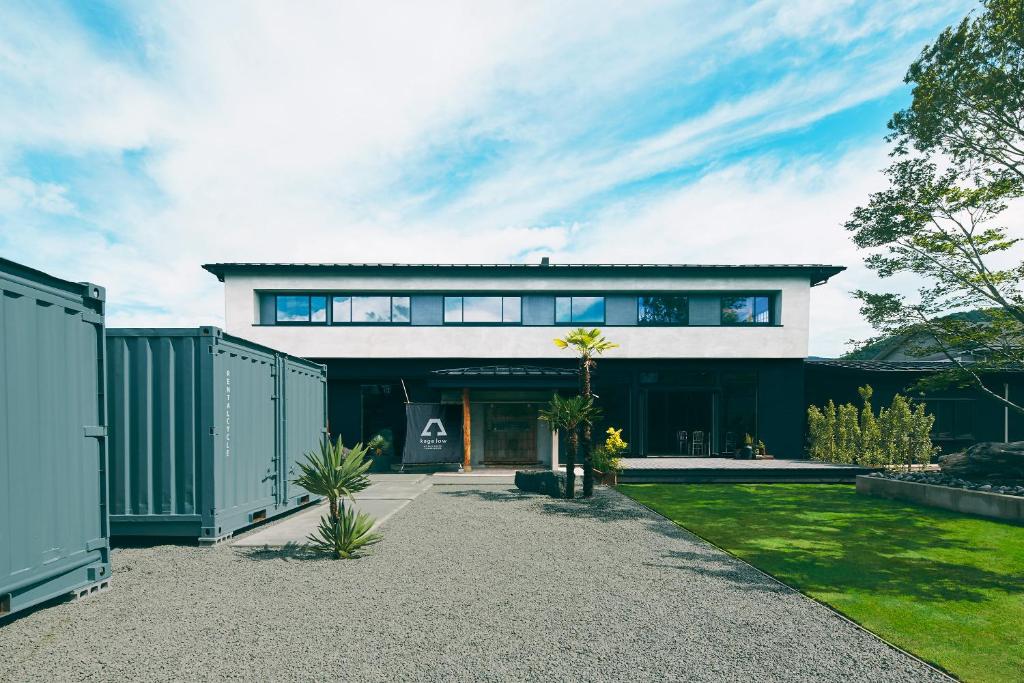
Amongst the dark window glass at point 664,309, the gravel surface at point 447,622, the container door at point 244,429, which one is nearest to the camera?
the gravel surface at point 447,622

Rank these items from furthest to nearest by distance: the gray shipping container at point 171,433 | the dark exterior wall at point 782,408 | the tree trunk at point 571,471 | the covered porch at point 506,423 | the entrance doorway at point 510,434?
1. the dark exterior wall at point 782,408
2. the entrance doorway at point 510,434
3. the covered porch at point 506,423
4. the tree trunk at point 571,471
5. the gray shipping container at point 171,433

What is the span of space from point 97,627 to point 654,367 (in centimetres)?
2003

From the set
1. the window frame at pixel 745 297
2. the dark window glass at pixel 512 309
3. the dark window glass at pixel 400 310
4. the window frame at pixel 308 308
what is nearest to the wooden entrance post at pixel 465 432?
the dark window glass at pixel 512 309

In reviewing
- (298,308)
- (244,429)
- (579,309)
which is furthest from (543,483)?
(298,308)

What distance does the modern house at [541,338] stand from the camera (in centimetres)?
2128

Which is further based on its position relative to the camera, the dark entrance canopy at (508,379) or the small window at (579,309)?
the small window at (579,309)

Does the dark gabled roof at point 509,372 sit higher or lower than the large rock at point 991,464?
higher

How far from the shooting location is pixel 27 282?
5496mm

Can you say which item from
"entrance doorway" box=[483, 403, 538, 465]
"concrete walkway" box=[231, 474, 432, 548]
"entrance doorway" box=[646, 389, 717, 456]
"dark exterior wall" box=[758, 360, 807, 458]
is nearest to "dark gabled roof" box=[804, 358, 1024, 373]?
"dark exterior wall" box=[758, 360, 807, 458]

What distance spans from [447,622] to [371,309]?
1760cm

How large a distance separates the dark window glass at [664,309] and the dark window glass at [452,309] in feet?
26.3

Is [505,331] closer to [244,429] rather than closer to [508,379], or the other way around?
[508,379]

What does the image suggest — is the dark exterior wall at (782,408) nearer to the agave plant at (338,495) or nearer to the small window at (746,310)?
the small window at (746,310)

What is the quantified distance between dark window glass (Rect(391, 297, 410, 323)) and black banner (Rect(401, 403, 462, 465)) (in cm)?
406
